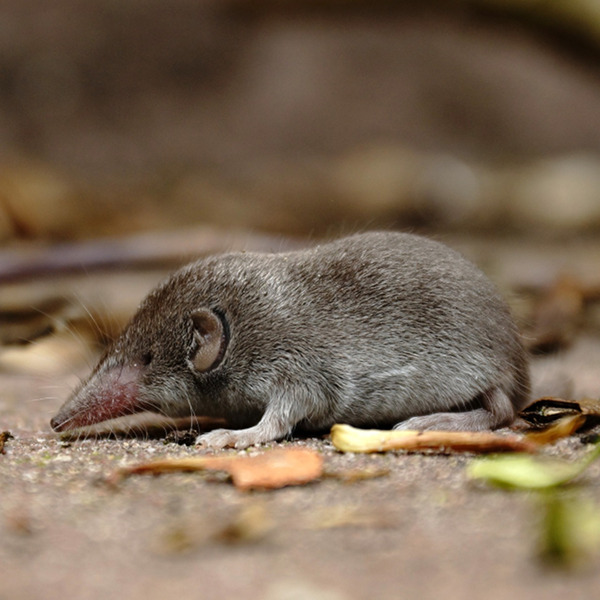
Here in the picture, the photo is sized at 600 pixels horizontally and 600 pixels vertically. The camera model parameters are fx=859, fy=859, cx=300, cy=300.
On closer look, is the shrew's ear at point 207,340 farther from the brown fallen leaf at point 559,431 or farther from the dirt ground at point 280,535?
the brown fallen leaf at point 559,431

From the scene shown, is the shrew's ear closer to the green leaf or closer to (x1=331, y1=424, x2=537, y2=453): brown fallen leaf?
(x1=331, y1=424, x2=537, y2=453): brown fallen leaf

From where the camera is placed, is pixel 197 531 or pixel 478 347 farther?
pixel 478 347

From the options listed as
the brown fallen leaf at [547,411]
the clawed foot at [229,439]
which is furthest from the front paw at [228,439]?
the brown fallen leaf at [547,411]

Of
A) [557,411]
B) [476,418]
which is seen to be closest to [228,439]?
[476,418]

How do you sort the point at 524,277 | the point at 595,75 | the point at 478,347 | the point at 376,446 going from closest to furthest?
the point at 376,446, the point at 478,347, the point at 524,277, the point at 595,75

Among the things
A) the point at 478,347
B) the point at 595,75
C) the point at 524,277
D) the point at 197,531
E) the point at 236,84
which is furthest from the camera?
the point at 236,84

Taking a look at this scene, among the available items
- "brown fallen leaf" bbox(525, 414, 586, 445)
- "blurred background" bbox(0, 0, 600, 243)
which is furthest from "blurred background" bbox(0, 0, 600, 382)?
"brown fallen leaf" bbox(525, 414, 586, 445)

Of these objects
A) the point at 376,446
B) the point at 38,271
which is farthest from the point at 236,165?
the point at 376,446

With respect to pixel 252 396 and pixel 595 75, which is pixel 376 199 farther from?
pixel 252 396
